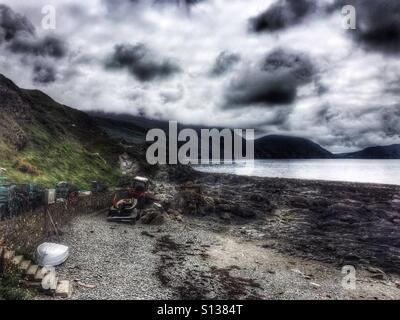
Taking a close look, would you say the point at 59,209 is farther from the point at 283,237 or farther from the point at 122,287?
the point at 283,237

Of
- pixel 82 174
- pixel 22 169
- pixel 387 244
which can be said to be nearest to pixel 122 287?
pixel 387 244

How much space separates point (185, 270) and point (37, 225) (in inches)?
343

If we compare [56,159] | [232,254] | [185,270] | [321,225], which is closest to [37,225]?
[185,270]

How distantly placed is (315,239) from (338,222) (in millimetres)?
7861

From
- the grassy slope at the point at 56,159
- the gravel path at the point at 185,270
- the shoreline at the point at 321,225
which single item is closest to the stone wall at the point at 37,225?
the gravel path at the point at 185,270

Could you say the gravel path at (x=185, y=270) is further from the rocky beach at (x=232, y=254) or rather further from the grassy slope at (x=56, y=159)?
the grassy slope at (x=56, y=159)

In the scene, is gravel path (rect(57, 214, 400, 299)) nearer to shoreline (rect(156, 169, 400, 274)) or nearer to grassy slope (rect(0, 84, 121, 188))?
shoreline (rect(156, 169, 400, 274))

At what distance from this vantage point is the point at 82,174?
48.4m

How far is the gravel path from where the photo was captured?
15695 millimetres

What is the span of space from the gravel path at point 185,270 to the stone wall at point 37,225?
94cm

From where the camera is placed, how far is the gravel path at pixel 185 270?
1570cm

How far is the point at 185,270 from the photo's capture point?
19.0 metres

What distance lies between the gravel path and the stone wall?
0.94m

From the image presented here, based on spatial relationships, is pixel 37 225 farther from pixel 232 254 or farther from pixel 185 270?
pixel 232 254
